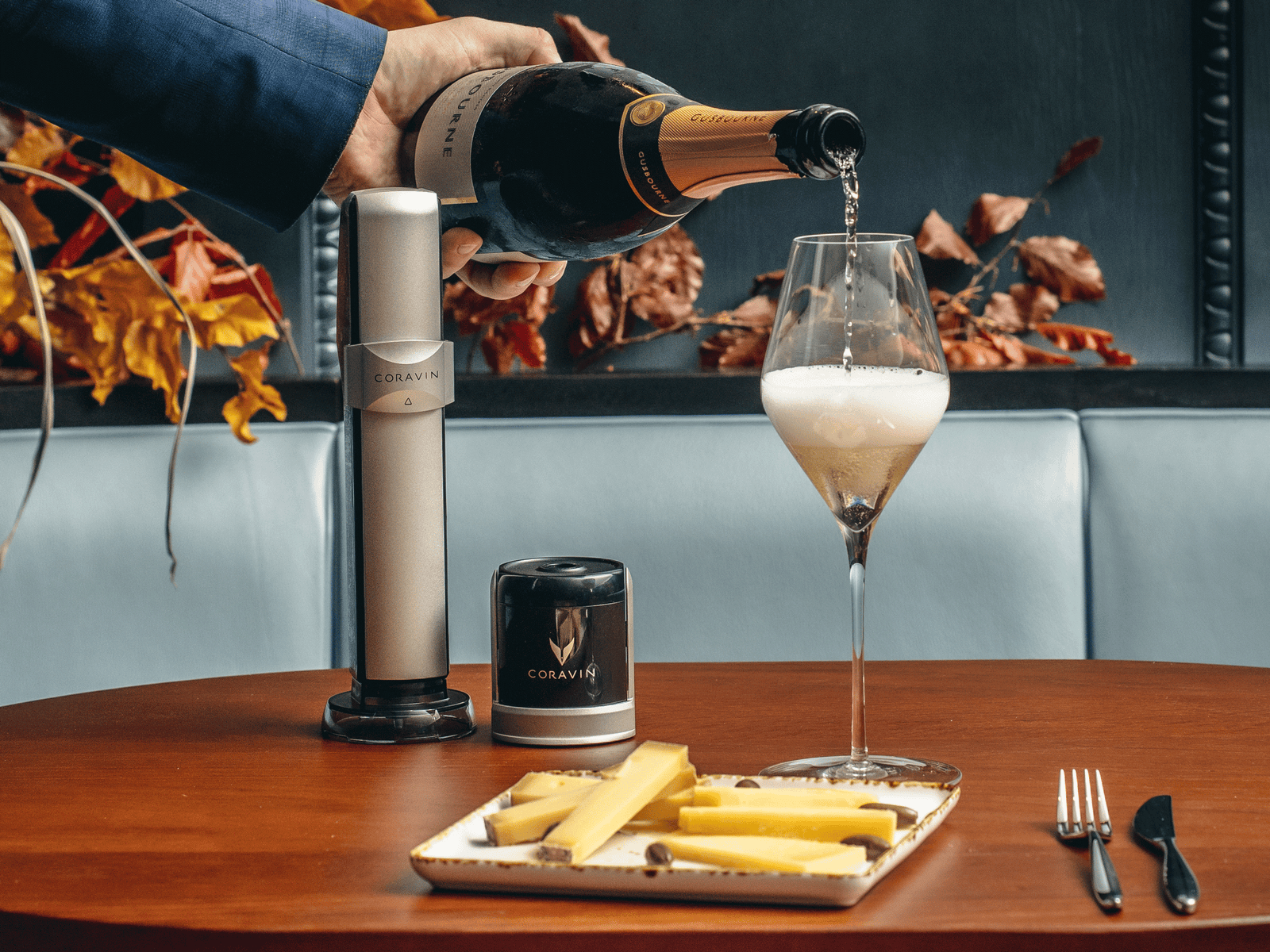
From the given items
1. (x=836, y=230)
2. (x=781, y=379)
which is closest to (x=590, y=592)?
(x=781, y=379)

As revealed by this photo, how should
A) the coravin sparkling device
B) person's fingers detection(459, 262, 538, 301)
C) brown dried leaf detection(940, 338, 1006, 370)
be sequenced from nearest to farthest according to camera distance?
1. the coravin sparkling device
2. person's fingers detection(459, 262, 538, 301)
3. brown dried leaf detection(940, 338, 1006, 370)

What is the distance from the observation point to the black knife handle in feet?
1.60

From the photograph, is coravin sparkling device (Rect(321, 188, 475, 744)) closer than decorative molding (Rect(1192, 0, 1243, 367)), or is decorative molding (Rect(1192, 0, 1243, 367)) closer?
coravin sparkling device (Rect(321, 188, 475, 744))

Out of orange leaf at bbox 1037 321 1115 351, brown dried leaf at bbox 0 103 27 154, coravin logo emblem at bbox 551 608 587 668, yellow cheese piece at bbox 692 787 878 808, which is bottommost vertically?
yellow cheese piece at bbox 692 787 878 808

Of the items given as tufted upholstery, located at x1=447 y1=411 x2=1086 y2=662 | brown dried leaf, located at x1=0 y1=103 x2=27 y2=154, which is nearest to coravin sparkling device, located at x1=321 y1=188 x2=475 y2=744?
tufted upholstery, located at x1=447 y1=411 x2=1086 y2=662

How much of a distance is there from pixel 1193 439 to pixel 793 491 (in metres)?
0.45

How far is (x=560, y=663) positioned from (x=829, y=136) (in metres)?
0.34

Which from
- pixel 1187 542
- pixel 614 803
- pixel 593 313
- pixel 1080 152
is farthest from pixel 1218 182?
pixel 614 803

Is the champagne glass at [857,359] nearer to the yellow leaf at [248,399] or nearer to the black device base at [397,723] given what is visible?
the black device base at [397,723]

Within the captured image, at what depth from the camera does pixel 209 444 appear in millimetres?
1437

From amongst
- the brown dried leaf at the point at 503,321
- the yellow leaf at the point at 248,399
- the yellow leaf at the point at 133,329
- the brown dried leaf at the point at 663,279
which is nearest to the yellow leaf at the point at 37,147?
the yellow leaf at the point at 133,329

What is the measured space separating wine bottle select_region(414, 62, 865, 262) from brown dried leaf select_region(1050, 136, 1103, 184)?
1000 millimetres

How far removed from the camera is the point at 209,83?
930 mm

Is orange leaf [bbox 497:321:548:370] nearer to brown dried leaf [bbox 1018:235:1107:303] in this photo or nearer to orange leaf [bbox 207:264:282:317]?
orange leaf [bbox 207:264:282:317]
